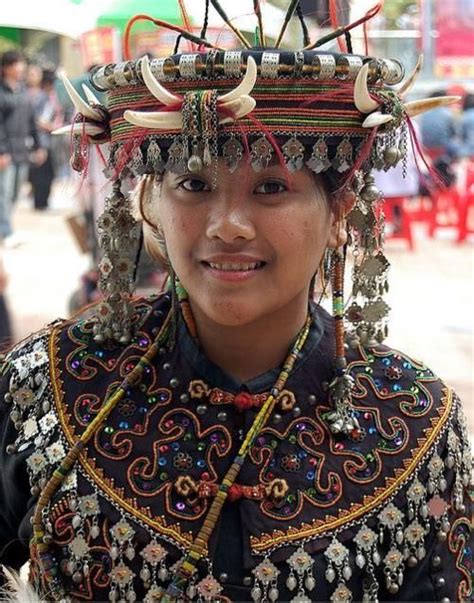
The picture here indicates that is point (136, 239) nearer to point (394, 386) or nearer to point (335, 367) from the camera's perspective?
point (335, 367)

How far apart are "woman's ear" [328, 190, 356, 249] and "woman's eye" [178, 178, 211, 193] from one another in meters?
0.26

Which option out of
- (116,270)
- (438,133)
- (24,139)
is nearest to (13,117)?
(24,139)

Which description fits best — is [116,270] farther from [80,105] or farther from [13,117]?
[13,117]

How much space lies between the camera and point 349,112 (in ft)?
5.26

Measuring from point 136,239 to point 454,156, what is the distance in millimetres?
10903

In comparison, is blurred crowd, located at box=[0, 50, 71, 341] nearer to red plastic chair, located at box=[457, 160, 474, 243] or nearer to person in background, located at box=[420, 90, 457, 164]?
red plastic chair, located at box=[457, 160, 474, 243]

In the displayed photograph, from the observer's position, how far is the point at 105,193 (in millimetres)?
2164

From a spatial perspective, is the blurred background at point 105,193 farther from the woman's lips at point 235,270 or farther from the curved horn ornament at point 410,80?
the woman's lips at point 235,270

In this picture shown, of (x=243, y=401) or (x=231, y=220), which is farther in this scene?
(x=243, y=401)

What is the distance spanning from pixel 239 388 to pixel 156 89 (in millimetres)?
582

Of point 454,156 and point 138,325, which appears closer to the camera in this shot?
point 138,325

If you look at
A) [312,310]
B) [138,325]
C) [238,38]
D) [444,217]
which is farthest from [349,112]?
[444,217]

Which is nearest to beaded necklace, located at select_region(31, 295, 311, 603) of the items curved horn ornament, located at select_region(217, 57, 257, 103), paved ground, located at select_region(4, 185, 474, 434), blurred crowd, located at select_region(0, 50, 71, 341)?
curved horn ornament, located at select_region(217, 57, 257, 103)

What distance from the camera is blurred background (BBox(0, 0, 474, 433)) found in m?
3.19
